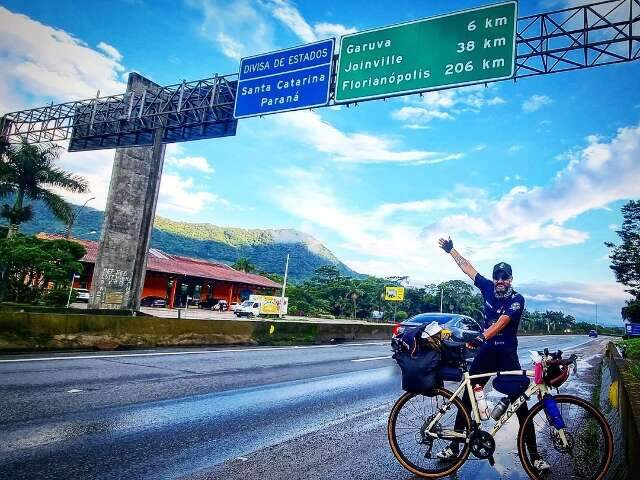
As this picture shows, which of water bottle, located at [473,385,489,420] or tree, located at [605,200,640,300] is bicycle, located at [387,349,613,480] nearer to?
water bottle, located at [473,385,489,420]

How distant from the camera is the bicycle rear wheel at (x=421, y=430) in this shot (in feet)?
13.0

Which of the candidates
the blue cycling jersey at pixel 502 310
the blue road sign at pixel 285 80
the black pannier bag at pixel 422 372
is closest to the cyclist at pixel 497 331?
the blue cycling jersey at pixel 502 310

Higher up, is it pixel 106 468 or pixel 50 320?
pixel 50 320

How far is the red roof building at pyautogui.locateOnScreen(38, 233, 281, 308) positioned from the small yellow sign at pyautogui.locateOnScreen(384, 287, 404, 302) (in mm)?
23285

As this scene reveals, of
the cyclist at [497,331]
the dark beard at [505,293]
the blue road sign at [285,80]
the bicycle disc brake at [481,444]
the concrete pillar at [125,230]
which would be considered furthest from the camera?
the concrete pillar at [125,230]

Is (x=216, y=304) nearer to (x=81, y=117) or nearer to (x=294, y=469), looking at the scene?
(x=81, y=117)

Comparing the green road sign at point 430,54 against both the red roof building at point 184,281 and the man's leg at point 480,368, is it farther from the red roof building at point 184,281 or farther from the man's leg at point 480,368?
the red roof building at point 184,281

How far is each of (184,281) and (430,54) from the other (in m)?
37.1

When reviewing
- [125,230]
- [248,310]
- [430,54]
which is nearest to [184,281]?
[248,310]

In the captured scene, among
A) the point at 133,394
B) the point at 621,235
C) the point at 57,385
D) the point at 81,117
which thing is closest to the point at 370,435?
the point at 133,394

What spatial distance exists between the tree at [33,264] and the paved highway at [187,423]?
15.8m

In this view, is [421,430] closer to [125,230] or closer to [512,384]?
[512,384]

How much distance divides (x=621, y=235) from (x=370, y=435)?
74508 mm

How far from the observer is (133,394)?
5.94 m
